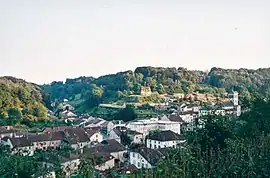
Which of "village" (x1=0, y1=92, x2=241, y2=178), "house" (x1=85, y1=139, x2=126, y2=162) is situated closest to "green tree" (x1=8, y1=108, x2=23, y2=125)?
"village" (x1=0, y1=92, x2=241, y2=178)

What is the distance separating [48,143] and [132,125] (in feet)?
22.7

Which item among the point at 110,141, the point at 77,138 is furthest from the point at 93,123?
the point at 110,141

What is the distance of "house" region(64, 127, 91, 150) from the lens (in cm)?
2375

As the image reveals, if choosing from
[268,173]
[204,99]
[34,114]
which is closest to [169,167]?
[268,173]

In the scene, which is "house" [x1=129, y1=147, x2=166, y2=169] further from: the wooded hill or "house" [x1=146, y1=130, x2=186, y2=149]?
the wooded hill

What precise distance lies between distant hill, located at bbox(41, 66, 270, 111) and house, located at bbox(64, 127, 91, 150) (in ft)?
58.9

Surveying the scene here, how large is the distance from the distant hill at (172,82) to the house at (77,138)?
58.9 feet

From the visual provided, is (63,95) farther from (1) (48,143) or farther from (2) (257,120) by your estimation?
(2) (257,120)

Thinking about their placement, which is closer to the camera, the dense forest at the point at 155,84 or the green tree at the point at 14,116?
the green tree at the point at 14,116

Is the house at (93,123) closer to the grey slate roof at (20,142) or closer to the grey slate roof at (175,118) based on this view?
the grey slate roof at (175,118)

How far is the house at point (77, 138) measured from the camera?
77.9 feet

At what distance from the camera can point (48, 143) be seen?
23781 mm

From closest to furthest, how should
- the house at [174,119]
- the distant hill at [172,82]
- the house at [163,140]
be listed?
the house at [163,140] → the house at [174,119] → the distant hill at [172,82]

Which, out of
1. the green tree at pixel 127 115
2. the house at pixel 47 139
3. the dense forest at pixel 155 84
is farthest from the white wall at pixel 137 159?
the dense forest at pixel 155 84
